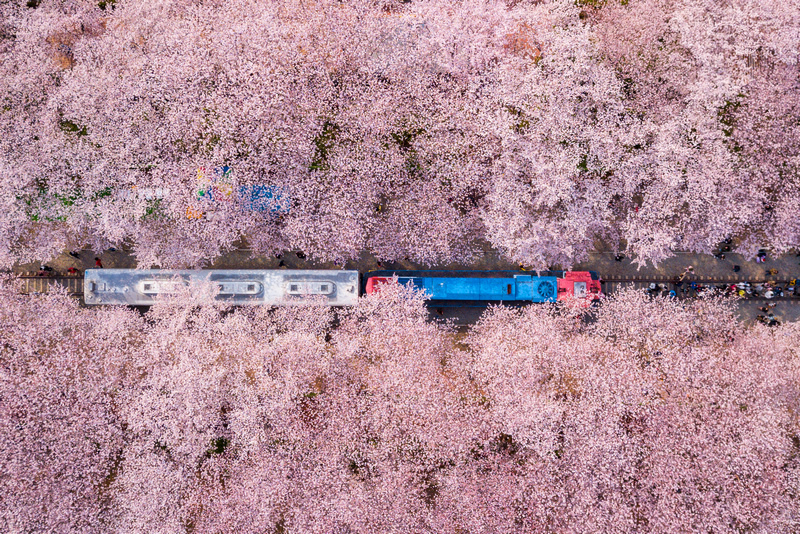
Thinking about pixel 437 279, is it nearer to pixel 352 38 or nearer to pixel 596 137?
pixel 596 137

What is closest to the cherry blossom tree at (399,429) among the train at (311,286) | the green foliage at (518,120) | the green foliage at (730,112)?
the train at (311,286)

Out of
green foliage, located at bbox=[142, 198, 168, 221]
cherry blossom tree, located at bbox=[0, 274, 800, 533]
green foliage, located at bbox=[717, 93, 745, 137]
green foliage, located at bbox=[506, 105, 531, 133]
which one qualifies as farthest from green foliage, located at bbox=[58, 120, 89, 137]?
green foliage, located at bbox=[717, 93, 745, 137]

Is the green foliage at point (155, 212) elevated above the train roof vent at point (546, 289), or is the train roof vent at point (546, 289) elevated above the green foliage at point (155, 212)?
the green foliage at point (155, 212)

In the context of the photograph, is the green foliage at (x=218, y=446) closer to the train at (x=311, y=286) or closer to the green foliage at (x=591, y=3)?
the train at (x=311, y=286)

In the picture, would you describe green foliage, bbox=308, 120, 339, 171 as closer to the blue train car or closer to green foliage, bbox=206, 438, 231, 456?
the blue train car

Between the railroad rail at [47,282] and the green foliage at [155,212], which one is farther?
the railroad rail at [47,282]

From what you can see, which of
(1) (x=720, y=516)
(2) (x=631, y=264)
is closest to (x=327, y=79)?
(2) (x=631, y=264)

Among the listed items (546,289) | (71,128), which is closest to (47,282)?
(71,128)
